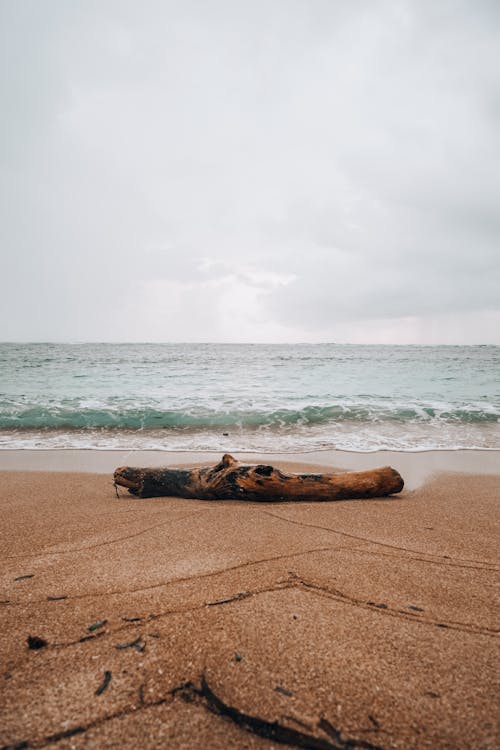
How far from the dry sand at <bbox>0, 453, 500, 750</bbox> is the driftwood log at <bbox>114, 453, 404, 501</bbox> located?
0.82m

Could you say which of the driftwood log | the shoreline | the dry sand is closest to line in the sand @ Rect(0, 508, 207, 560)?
the dry sand

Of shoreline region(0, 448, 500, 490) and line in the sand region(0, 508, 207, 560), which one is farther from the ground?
line in the sand region(0, 508, 207, 560)

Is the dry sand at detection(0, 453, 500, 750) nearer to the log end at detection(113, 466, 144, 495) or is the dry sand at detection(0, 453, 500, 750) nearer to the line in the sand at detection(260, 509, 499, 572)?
the line in the sand at detection(260, 509, 499, 572)

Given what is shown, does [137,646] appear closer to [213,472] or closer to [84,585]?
[84,585]

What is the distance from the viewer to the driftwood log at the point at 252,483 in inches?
154

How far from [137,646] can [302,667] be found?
62 cm

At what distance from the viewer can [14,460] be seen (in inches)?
241

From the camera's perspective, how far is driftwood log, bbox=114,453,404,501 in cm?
392

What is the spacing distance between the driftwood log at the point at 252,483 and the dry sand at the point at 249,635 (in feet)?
2.69

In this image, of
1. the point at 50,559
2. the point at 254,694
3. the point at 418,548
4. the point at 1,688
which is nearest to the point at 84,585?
the point at 50,559

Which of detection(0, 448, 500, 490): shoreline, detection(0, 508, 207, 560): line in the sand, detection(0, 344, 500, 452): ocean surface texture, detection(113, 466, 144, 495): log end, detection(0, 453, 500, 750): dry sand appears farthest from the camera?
detection(0, 344, 500, 452): ocean surface texture

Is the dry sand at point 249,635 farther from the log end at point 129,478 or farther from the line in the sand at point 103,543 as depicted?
the log end at point 129,478

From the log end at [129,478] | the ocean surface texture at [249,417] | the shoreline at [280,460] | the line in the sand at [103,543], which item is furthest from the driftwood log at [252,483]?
the ocean surface texture at [249,417]

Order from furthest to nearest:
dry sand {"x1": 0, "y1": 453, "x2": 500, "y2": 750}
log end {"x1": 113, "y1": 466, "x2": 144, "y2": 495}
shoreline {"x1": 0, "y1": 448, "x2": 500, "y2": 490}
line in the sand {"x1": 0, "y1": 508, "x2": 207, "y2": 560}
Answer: shoreline {"x1": 0, "y1": 448, "x2": 500, "y2": 490}, log end {"x1": 113, "y1": 466, "x2": 144, "y2": 495}, line in the sand {"x1": 0, "y1": 508, "x2": 207, "y2": 560}, dry sand {"x1": 0, "y1": 453, "x2": 500, "y2": 750}
